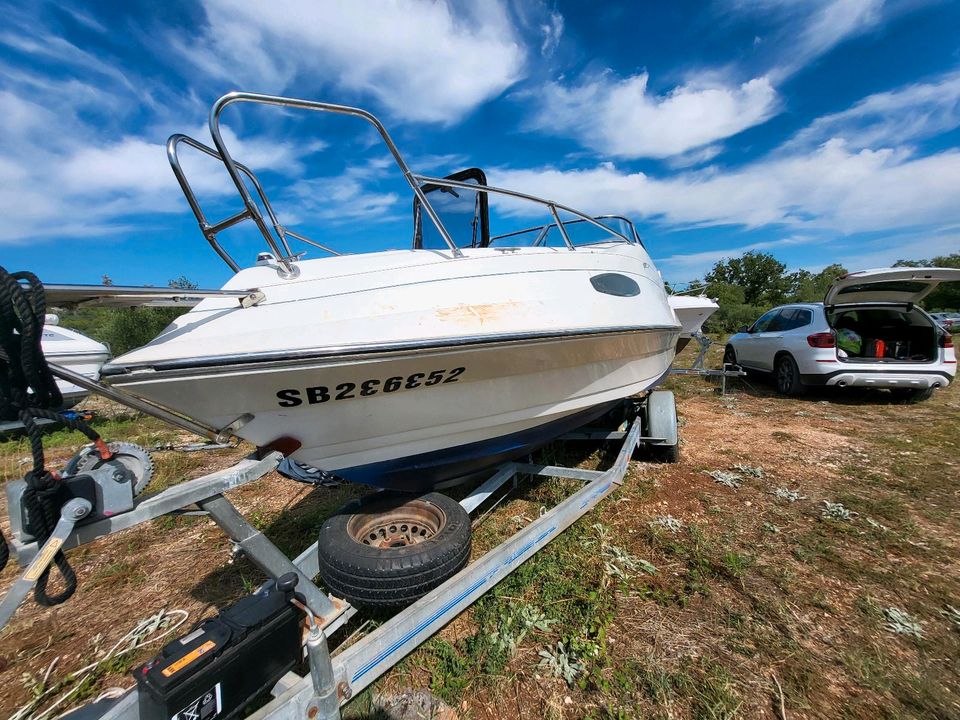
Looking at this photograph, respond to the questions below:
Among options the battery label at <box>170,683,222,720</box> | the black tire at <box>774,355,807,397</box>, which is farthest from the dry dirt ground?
the black tire at <box>774,355,807,397</box>

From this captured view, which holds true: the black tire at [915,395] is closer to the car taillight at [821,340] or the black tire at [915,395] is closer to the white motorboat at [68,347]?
the car taillight at [821,340]

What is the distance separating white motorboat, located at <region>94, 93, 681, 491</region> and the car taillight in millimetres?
4445

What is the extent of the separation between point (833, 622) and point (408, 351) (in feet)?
7.98

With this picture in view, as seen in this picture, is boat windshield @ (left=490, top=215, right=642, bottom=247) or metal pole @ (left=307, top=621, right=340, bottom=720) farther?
boat windshield @ (left=490, top=215, right=642, bottom=247)

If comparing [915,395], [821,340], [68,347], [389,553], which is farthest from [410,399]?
[915,395]

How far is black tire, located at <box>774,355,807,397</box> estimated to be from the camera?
21.3 feet

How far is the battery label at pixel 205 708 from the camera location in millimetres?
1312

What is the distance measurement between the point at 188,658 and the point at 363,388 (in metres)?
1.15

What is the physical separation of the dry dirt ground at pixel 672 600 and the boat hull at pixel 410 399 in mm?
785

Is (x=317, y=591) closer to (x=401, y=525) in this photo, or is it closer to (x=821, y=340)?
(x=401, y=525)

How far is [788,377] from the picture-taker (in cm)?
673

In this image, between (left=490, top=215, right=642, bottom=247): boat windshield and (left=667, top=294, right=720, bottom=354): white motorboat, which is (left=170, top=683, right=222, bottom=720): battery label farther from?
(left=667, top=294, right=720, bottom=354): white motorboat

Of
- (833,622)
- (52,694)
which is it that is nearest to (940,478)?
(833,622)

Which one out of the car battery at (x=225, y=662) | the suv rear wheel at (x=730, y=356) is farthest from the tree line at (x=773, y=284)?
the car battery at (x=225, y=662)
